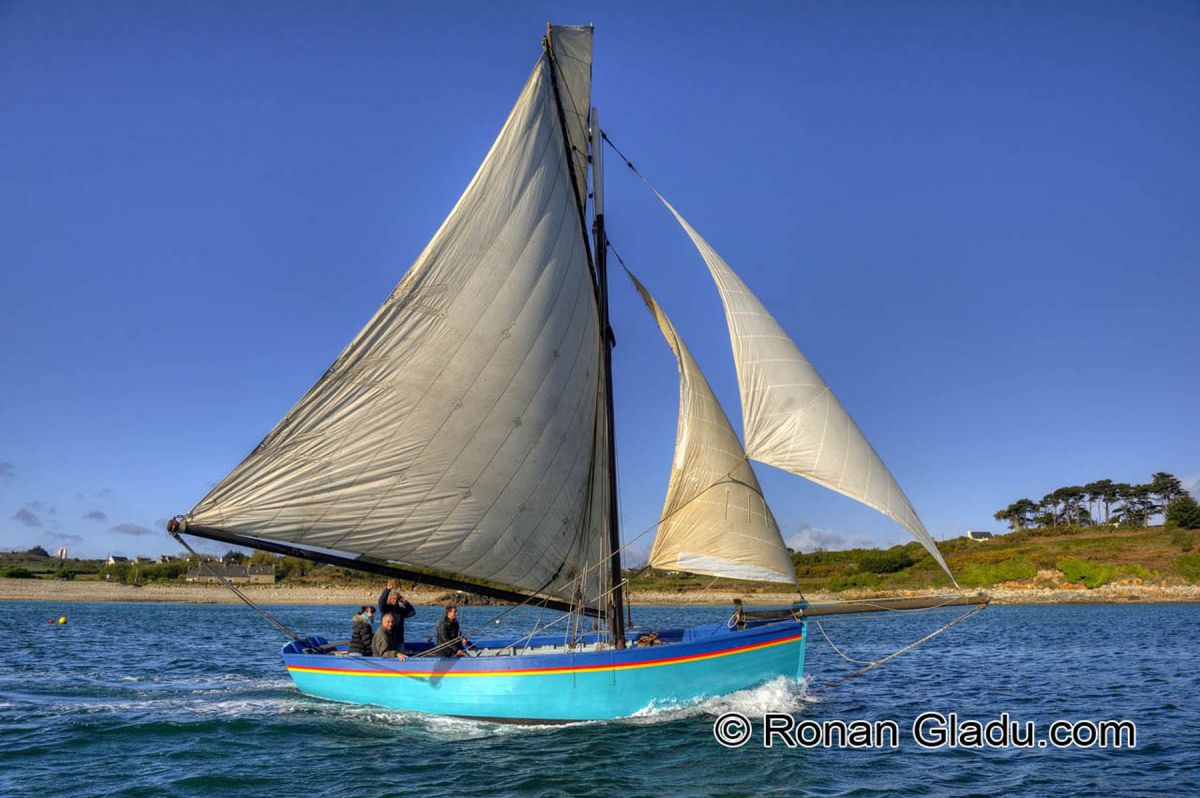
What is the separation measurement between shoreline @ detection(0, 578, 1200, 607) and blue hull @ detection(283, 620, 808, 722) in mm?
46911

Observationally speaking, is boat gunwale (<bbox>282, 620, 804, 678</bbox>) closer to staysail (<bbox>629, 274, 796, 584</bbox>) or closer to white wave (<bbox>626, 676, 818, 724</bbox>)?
white wave (<bbox>626, 676, 818, 724</bbox>)

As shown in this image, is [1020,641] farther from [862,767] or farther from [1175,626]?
[862,767]

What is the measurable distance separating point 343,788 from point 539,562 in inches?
271

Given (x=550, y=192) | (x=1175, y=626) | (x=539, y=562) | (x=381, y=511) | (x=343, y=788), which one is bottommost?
(x=1175, y=626)

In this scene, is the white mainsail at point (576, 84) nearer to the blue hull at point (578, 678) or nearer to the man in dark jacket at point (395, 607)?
the man in dark jacket at point (395, 607)

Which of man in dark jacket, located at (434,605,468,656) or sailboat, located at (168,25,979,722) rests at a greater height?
sailboat, located at (168,25,979,722)

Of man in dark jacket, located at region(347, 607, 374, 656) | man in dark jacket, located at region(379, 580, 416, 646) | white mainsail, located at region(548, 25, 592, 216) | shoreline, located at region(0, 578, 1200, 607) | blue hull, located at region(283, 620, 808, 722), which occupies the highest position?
white mainsail, located at region(548, 25, 592, 216)

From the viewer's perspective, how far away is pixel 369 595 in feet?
301

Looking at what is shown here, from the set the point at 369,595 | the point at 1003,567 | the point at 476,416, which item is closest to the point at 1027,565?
the point at 1003,567

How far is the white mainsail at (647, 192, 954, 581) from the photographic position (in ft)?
50.4

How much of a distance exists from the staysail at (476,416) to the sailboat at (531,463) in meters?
0.04

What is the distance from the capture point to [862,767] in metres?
12.9

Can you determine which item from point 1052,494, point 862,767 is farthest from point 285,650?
point 1052,494

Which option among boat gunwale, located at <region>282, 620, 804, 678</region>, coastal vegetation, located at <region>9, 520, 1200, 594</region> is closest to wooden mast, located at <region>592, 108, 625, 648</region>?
boat gunwale, located at <region>282, 620, 804, 678</region>
